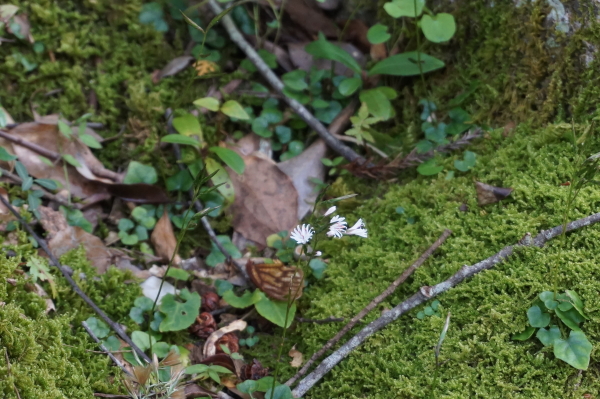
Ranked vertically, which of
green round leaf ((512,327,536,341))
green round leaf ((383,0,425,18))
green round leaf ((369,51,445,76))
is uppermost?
green round leaf ((383,0,425,18))

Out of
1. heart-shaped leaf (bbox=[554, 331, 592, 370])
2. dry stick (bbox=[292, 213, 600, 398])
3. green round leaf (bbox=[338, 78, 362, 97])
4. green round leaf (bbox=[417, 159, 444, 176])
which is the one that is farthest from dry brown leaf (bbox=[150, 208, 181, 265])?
heart-shaped leaf (bbox=[554, 331, 592, 370])

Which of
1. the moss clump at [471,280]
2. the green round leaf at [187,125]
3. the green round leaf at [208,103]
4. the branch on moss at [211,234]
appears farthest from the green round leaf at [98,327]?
the green round leaf at [208,103]

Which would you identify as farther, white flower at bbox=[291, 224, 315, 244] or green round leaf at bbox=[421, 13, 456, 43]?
green round leaf at bbox=[421, 13, 456, 43]

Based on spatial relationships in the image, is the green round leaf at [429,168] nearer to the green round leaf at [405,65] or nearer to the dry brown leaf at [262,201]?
the green round leaf at [405,65]

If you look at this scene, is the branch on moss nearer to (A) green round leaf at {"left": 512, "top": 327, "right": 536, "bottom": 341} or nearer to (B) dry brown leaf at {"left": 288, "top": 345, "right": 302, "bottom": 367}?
(B) dry brown leaf at {"left": 288, "top": 345, "right": 302, "bottom": 367}

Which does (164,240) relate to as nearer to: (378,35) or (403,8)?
(378,35)

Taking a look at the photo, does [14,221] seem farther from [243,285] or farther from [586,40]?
[586,40]
